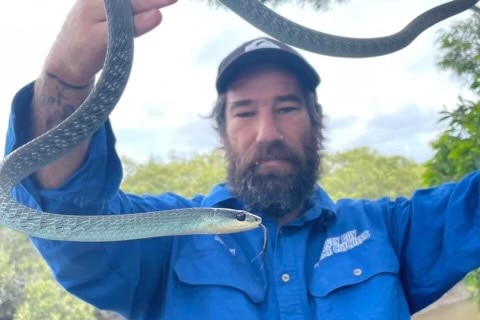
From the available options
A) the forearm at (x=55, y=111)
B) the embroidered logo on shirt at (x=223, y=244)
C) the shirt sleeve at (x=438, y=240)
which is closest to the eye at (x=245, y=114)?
the embroidered logo on shirt at (x=223, y=244)

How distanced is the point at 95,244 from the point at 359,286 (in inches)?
27.3

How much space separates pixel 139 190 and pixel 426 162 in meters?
5.97

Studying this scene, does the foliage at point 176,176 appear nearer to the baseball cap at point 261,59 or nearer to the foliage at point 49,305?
the foliage at point 49,305

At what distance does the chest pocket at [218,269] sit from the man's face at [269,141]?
0.22 meters

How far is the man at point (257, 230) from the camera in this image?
4.52 ft

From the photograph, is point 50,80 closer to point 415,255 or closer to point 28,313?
point 415,255

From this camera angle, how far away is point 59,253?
146cm

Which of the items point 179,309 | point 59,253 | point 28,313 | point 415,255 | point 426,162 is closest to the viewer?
point 59,253

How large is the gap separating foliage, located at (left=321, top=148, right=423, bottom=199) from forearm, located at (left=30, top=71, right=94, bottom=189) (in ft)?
33.1

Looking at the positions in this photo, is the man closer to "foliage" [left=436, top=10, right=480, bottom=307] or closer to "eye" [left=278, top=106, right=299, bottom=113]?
"eye" [left=278, top=106, right=299, bottom=113]

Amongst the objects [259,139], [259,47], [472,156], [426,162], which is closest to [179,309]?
[259,139]

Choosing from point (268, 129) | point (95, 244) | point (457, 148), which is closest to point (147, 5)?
point (95, 244)

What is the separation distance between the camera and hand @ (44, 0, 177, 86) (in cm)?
120

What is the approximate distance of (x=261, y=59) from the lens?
1940 millimetres
